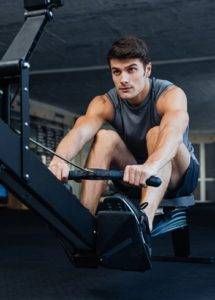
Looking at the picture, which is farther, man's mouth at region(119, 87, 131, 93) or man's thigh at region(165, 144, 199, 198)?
man's thigh at region(165, 144, 199, 198)

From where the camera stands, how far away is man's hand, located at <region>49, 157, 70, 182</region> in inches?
60.3

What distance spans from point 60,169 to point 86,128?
37cm

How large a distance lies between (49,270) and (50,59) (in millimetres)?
4366

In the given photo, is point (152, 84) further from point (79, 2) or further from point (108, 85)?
point (108, 85)

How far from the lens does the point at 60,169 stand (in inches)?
60.9

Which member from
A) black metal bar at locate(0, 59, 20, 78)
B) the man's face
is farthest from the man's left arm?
black metal bar at locate(0, 59, 20, 78)

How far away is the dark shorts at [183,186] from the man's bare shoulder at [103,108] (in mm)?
290

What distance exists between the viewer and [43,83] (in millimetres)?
7754

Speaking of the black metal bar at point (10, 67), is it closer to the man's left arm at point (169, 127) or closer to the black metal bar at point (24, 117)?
the black metal bar at point (24, 117)

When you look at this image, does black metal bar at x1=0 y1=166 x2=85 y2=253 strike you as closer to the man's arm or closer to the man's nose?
the man's arm

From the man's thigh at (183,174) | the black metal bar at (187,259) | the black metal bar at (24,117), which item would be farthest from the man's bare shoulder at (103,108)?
the black metal bar at (187,259)

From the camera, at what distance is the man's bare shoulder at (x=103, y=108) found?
6.27 ft

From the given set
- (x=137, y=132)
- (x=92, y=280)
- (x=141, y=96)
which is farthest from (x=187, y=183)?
(x=92, y=280)

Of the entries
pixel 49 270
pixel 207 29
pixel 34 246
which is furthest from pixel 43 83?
pixel 49 270
